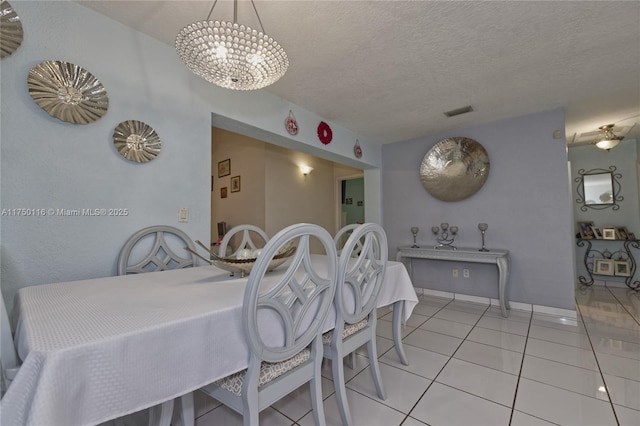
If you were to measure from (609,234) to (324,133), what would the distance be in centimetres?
438

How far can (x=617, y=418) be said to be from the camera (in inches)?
53.4

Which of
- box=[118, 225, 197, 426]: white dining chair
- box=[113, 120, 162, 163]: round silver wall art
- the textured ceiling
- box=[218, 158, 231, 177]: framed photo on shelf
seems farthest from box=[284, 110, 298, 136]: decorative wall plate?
box=[218, 158, 231, 177]: framed photo on shelf

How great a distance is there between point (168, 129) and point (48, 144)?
2.04ft

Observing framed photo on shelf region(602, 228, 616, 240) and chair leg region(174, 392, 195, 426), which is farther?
framed photo on shelf region(602, 228, 616, 240)

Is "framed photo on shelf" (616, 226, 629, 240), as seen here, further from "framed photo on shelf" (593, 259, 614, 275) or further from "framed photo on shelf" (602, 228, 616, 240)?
"framed photo on shelf" (593, 259, 614, 275)

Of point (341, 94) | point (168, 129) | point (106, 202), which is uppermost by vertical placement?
point (341, 94)

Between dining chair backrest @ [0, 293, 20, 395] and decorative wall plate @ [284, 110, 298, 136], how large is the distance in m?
2.31

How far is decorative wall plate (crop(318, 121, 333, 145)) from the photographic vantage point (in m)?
3.08

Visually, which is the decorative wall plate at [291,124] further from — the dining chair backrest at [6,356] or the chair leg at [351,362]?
the dining chair backrest at [6,356]

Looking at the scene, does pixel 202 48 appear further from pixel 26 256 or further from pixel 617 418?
pixel 617 418

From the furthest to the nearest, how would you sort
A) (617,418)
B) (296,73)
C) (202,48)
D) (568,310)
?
(568,310) < (296,73) < (617,418) < (202,48)

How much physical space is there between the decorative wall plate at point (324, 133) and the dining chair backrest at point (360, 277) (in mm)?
1884

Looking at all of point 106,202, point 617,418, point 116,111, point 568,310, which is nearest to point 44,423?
point 106,202

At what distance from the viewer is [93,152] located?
1.54m
